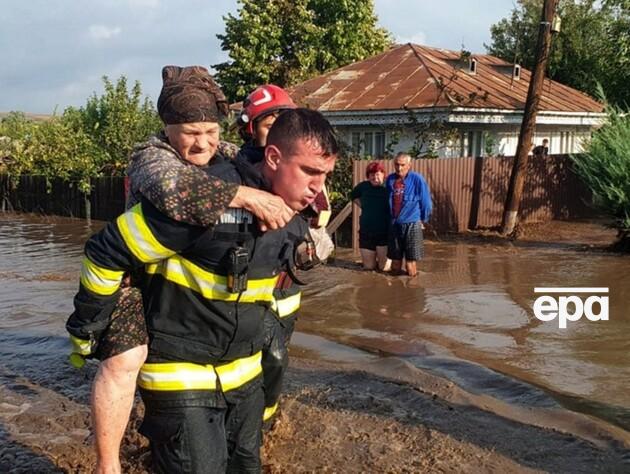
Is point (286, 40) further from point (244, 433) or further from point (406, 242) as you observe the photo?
point (244, 433)

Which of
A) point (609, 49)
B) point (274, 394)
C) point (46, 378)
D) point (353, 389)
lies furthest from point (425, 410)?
point (609, 49)

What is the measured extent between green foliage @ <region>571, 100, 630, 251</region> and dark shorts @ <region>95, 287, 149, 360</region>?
11701mm

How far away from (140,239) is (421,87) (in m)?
19.2

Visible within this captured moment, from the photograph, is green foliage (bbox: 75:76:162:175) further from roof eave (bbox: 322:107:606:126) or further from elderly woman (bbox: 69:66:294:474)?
elderly woman (bbox: 69:66:294:474)

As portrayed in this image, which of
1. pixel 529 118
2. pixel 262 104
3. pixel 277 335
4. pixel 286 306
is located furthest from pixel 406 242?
pixel 262 104

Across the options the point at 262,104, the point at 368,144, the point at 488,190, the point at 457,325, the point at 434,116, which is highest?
the point at 434,116

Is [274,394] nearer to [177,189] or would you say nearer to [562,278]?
[177,189]

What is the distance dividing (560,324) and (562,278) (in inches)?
119

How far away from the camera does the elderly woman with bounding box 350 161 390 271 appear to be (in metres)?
11.1

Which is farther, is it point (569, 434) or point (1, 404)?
point (1, 404)

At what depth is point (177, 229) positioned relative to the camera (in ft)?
8.52

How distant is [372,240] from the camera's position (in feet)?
37.4

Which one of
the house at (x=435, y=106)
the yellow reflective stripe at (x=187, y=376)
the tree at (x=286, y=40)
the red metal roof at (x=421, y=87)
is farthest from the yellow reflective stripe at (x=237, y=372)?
the tree at (x=286, y=40)

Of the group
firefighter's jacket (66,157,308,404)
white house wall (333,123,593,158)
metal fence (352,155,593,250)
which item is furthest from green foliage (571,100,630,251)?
firefighter's jacket (66,157,308,404)
